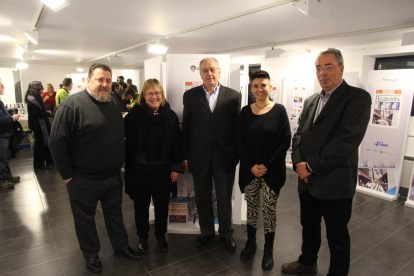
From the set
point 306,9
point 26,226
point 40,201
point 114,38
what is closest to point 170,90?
point 306,9

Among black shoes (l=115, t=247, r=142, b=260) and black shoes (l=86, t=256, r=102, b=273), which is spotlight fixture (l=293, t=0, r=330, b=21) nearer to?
black shoes (l=115, t=247, r=142, b=260)

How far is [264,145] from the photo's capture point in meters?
2.16

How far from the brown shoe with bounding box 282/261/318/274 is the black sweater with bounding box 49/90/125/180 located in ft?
5.69

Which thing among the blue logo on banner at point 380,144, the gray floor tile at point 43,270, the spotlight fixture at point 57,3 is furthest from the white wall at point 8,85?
the blue logo on banner at point 380,144

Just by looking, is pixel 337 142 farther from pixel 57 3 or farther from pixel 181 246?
pixel 57 3

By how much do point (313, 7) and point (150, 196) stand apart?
2.57 meters

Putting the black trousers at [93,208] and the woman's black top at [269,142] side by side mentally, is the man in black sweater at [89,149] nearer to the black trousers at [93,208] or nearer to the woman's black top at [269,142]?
the black trousers at [93,208]

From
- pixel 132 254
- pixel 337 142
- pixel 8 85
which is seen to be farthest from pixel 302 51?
pixel 8 85

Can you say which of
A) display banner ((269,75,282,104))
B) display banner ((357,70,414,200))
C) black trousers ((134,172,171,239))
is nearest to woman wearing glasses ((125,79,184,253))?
black trousers ((134,172,171,239))

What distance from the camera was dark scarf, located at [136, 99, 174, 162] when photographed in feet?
7.54

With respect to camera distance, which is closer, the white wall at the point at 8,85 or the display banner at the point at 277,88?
the display banner at the point at 277,88

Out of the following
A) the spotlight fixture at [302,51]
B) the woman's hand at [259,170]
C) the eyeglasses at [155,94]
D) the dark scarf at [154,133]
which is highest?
the spotlight fixture at [302,51]

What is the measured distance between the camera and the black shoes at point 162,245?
2.55 meters

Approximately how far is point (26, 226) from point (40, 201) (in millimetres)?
781
